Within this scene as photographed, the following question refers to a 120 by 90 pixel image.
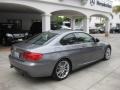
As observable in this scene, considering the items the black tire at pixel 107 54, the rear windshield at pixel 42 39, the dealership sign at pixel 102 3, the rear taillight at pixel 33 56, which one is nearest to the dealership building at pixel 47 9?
the dealership sign at pixel 102 3

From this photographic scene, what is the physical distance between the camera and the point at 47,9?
11.3 meters

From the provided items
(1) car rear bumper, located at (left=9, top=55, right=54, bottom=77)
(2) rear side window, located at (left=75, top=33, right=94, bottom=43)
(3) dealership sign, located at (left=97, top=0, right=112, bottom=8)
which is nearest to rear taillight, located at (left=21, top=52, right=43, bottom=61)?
(1) car rear bumper, located at (left=9, top=55, right=54, bottom=77)

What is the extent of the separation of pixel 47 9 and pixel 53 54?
7.04m

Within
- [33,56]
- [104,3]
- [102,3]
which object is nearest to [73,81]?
[33,56]

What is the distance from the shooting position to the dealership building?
10.6m

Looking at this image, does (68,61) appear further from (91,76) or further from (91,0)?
(91,0)

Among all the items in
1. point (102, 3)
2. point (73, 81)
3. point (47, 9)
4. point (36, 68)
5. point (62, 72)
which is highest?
point (102, 3)

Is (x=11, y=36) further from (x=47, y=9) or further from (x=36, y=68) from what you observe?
(x=36, y=68)

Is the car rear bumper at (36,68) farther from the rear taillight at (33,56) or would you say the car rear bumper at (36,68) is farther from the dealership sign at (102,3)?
the dealership sign at (102,3)

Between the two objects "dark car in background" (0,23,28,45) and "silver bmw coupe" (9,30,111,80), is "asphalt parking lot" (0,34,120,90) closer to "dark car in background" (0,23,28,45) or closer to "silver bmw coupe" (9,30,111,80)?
"silver bmw coupe" (9,30,111,80)

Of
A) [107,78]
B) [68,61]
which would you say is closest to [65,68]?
[68,61]

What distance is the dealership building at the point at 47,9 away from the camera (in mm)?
10648

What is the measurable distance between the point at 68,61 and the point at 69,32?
40.5 inches

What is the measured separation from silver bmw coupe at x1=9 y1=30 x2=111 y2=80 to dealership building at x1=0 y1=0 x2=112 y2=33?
5178 mm
